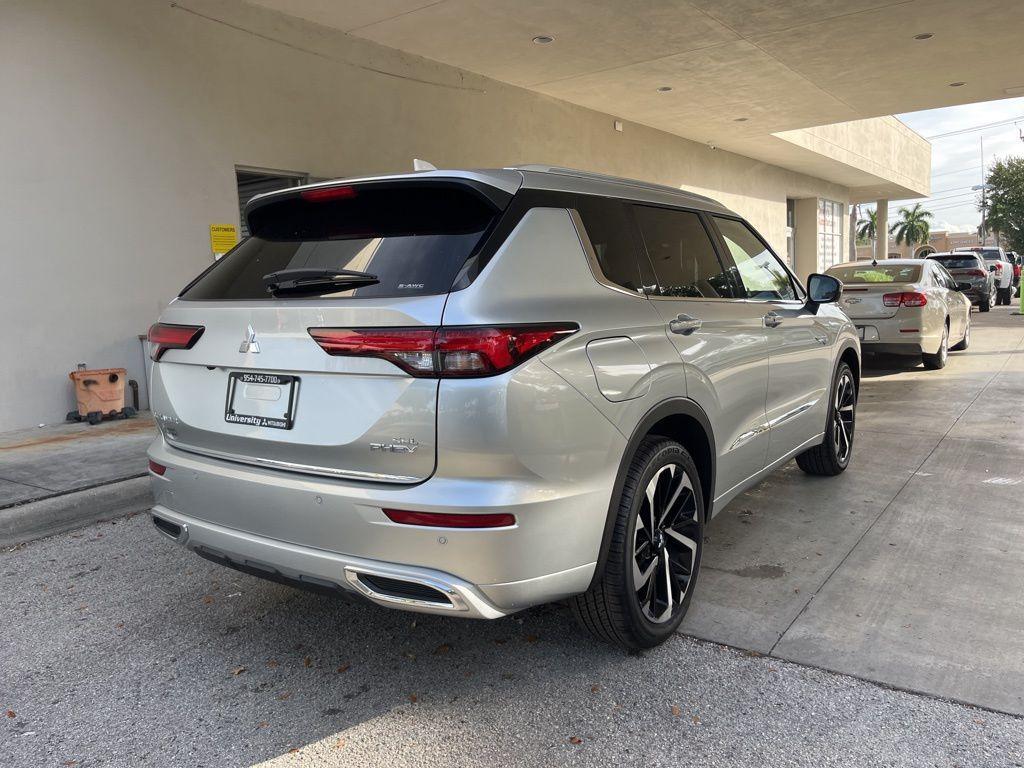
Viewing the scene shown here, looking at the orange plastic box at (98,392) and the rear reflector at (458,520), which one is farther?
the orange plastic box at (98,392)

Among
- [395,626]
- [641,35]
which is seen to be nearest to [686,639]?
[395,626]

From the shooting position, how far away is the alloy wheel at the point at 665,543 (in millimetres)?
3068

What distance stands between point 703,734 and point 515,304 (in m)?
1.56

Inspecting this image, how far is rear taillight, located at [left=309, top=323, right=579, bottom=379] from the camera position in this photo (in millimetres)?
2404

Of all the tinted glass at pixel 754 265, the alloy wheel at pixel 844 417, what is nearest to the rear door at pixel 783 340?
the tinted glass at pixel 754 265

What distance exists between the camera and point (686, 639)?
10.9 ft

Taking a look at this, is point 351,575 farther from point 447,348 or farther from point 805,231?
point 805,231

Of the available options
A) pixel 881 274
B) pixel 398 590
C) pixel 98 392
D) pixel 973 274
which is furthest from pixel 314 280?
pixel 973 274

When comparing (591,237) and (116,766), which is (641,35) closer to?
(591,237)

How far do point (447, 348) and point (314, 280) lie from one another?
64cm

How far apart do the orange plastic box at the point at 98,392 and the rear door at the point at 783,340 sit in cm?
639

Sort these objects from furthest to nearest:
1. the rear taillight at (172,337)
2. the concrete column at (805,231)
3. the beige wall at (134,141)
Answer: the concrete column at (805,231)
the beige wall at (134,141)
the rear taillight at (172,337)

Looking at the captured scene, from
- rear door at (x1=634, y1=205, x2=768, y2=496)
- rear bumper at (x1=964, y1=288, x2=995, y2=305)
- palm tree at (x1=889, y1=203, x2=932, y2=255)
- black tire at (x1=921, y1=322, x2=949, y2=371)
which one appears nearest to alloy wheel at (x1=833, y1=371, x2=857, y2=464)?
rear door at (x1=634, y1=205, x2=768, y2=496)

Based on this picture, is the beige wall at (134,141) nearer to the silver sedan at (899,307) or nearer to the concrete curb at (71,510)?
the concrete curb at (71,510)
